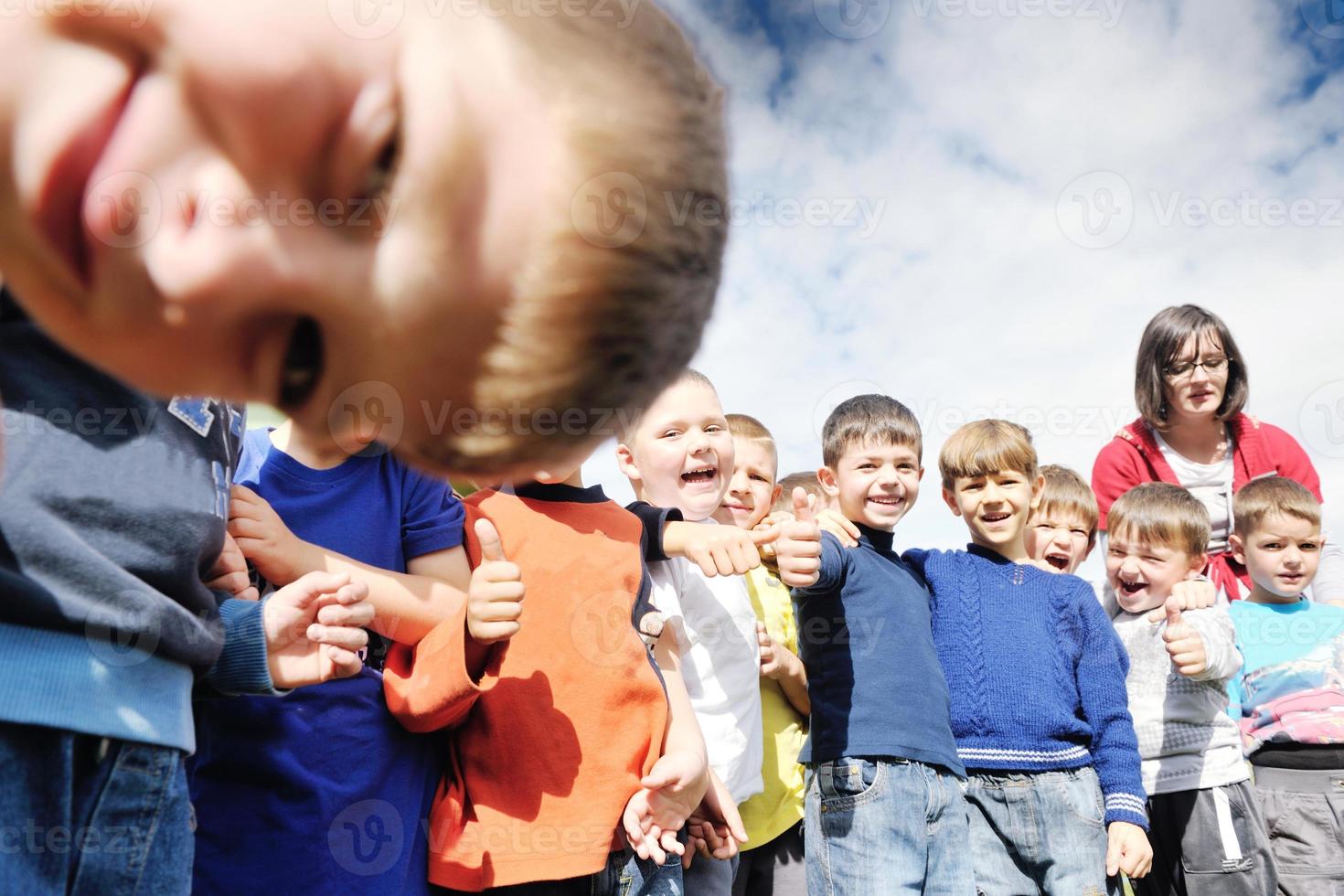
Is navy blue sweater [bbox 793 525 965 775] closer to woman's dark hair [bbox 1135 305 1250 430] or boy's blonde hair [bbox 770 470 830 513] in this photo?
boy's blonde hair [bbox 770 470 830 513]

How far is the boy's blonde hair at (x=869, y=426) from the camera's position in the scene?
2918mm

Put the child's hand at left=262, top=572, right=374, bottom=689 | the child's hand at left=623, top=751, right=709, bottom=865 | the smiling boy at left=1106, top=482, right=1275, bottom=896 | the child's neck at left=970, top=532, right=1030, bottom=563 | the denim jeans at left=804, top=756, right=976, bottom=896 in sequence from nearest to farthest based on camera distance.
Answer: the child's hand at left=262, top=572, right=374, bottom=689
the child's hand at left=623, top=751, right=709, bottom=865
the denim jeans at left=804, top=756, right=976, bottom=896
the smiling boy at left=1106, top=482, right=1275, bottom=896
the child's neck at left=970, top=532, right=1030, bottom=563

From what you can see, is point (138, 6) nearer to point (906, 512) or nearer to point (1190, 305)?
point (906, 512)

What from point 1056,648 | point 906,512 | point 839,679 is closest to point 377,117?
point 839,679

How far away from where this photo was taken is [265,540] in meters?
1.41

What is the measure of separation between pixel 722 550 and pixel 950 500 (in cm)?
156

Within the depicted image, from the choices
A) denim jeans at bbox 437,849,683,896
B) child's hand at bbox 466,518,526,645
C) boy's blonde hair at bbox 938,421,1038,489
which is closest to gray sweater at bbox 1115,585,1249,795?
boy's blonde hair at bbox 938,421,1038,489

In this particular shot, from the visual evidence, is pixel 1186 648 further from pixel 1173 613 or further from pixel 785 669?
pixel 785 669

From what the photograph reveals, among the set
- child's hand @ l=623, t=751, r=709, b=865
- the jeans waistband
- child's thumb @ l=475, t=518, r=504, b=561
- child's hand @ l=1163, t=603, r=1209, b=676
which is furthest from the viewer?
the jeans waistband

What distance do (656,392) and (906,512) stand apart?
2522mm

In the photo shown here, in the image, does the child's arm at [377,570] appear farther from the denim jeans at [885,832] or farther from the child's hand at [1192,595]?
the child's hand at [1192,595]

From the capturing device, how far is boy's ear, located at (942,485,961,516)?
3.17 meters

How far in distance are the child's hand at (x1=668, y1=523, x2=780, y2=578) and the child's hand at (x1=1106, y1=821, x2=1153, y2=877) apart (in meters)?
1.55

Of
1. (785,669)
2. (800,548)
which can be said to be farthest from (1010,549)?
(800,548)
